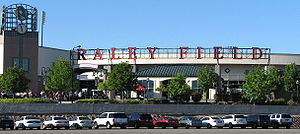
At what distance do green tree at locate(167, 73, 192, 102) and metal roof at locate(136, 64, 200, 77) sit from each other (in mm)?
18448

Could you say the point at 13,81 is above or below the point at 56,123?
above

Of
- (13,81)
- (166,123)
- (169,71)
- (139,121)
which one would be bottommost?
(166,123)

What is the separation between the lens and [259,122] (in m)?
54.0

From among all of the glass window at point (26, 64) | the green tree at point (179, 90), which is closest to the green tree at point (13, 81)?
the glass window at point (26, 64)

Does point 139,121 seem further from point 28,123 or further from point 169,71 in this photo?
point 169,71

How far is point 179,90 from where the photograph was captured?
80375 millimetres

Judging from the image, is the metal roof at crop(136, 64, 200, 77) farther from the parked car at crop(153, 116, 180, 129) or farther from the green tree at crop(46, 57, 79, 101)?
the parked car at crop(153, 116, 180, 129)

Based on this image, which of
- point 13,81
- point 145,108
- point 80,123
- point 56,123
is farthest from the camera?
point 13,81

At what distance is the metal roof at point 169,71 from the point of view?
101250mm

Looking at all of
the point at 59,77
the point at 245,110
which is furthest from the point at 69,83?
the point at 245,110

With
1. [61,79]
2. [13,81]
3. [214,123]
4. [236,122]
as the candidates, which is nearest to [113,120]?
[214,123]

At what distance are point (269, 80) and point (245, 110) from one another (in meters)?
12.2

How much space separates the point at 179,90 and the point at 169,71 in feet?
72.9

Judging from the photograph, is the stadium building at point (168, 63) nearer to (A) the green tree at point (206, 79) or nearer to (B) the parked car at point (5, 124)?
(A) the green tree at point (206, 79)
